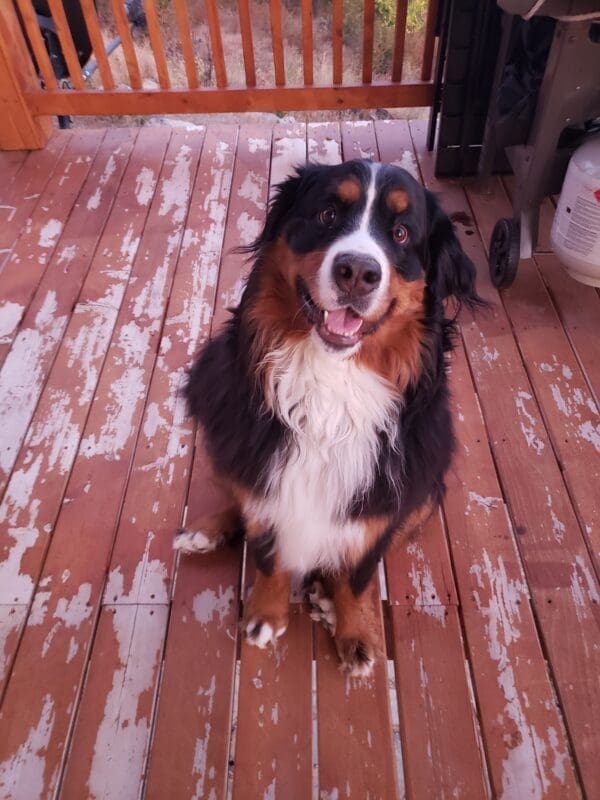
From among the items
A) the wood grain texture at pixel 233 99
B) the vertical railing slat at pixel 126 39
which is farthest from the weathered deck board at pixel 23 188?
the vertical railing slat at pixel 126 39

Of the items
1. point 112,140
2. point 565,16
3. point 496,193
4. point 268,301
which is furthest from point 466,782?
point 112,140

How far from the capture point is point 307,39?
3.31 m

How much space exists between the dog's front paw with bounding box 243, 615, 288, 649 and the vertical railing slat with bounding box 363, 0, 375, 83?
311 cm

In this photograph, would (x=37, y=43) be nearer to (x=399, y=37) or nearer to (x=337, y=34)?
(x=337, y=34)

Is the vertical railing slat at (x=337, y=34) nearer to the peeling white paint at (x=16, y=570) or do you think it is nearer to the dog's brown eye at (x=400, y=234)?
the dog's brown eye at (x=400, y=234)

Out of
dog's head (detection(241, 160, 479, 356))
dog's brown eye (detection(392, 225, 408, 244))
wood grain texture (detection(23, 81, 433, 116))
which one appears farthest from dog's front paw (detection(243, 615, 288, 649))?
wood grain texture (detection(23, 81, 433, 116))

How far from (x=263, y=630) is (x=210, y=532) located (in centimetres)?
33

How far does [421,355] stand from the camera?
1346 millimetres

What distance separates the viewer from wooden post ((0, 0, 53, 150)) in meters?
3.19

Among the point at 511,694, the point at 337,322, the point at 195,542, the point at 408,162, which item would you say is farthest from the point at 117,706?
the point at 408,162

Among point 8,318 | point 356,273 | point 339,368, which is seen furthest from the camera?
point 8,318

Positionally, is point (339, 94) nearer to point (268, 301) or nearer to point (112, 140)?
point (112, 140)

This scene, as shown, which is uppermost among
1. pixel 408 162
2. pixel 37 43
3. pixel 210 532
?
pixel 37 43

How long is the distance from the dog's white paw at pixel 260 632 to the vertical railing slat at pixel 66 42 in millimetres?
3336
